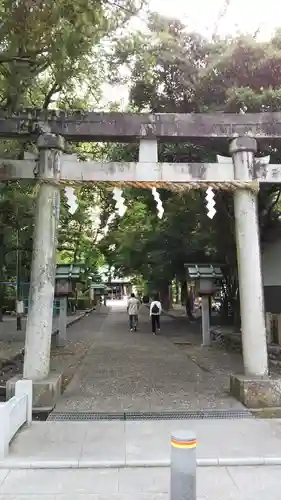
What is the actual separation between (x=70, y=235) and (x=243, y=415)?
29362mm

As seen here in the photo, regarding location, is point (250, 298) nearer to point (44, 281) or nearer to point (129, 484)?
point (44, 281)

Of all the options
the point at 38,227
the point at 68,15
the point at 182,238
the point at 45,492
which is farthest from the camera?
the point at 182,238

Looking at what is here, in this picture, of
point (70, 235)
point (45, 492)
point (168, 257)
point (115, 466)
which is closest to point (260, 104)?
point (115, 466)

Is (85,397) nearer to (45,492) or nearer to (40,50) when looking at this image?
(45,492)

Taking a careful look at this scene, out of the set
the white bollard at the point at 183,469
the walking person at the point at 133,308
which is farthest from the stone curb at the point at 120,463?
the walking person at the point at 133,308

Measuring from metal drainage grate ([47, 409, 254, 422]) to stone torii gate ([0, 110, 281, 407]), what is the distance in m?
0.82

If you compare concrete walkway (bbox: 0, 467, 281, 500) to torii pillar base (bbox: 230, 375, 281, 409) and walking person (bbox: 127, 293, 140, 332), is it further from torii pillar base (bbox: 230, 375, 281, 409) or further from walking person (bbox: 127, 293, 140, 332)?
walking person (bbox: 127, 293, 140, 332)

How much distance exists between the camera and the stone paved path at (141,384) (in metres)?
8.69

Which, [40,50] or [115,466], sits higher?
[40,50]

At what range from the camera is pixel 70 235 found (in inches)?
1422

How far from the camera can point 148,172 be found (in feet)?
30.2

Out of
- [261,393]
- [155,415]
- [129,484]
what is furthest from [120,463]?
[261,393]

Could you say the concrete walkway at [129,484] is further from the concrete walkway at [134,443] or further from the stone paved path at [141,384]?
the stone paved path at [141,384]

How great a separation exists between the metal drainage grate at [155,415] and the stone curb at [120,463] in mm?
1976
